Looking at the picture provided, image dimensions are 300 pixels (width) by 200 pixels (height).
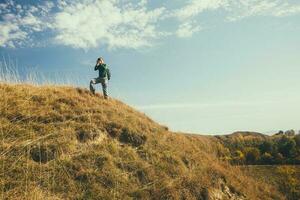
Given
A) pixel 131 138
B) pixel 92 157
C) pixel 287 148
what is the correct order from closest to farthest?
pixel 92 157 < pixel 131 138 < pixel 287 148

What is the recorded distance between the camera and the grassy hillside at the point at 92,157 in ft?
28.6

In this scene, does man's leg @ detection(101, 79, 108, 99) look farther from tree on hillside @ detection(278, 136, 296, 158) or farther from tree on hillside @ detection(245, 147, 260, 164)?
tree on hillside @ detection(245, 147, 260, 164)

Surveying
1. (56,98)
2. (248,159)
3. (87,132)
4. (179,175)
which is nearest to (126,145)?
(87,132)

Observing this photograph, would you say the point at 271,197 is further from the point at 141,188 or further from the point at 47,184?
the point at 47,184

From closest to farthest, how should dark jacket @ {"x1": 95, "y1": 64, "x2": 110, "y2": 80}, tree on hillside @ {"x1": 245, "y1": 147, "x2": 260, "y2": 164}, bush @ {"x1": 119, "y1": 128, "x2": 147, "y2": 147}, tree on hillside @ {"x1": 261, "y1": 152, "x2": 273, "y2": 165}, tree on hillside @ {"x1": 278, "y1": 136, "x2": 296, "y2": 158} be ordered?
bush @ {"x1": 119, "y1": 128, "x2": 147, "y2": 147}, dark jacket @ {"x1": 95, "y1": 64, "x2": 110, "y2": 80}, tree on hillside @ {"x1": 278, "y1": 136, "x2": 296, "y2": 158}, tree on hillside @ {"x1": 261, "y1": 152, "x2": 273, "y2": 165}, tree on hillside @ {"x1": 245, "y1": 147, "x2": 260, "y2": 164}

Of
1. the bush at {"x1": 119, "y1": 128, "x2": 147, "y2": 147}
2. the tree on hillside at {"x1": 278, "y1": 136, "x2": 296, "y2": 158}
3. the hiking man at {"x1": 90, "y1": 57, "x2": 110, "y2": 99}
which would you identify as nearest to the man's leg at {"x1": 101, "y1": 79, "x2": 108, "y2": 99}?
the hiking man at {"x1": 90, "y1": 57, "x2": 110, "y2": 99}

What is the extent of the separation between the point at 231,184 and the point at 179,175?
3.43 meters

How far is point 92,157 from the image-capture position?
34.9 feet

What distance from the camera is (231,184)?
1399 cm

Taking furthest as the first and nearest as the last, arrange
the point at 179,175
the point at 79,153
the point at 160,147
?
the point at 160,147 < the point at 179,175 < the point at 79,153

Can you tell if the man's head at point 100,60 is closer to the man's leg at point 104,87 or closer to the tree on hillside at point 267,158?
the man's leg at point 104,87

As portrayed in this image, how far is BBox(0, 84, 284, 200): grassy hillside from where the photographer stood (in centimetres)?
873

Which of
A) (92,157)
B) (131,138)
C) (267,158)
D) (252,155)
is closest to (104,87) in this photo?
(131,138)

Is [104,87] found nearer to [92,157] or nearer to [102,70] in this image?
[102,70]
